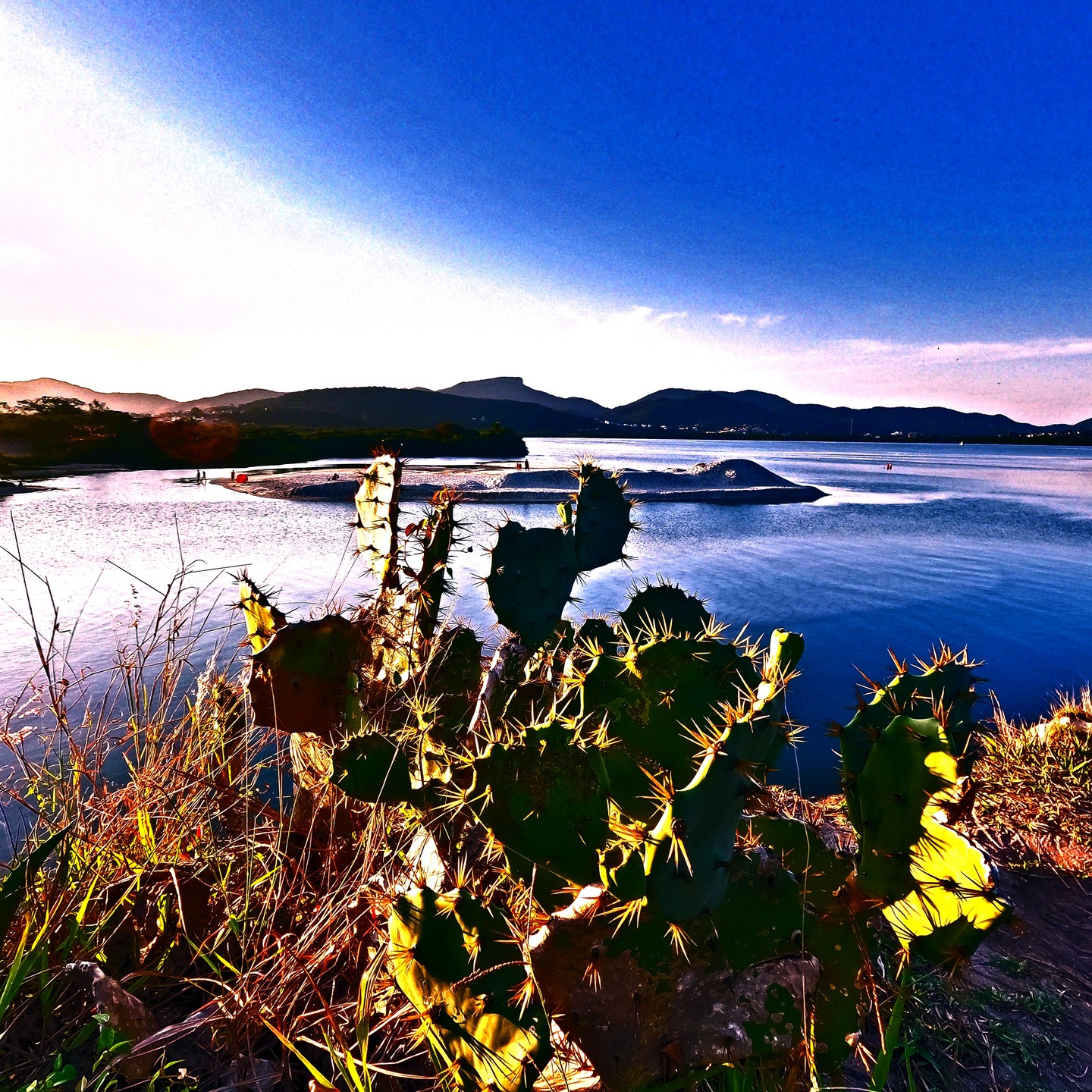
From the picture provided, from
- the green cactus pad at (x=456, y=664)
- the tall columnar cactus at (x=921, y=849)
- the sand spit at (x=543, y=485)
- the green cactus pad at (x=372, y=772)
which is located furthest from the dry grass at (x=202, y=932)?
the sand spit at (x=543, y=485)

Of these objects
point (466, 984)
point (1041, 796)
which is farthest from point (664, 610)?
point (1041, 796)

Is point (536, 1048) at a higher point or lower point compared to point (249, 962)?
higher

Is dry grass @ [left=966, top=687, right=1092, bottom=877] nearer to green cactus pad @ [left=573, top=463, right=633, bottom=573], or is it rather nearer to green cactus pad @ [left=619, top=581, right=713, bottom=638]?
green cactus pad @ [left=619, top=581, right=713, bottom=638]

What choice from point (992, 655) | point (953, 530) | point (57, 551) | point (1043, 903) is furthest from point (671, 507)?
point (1043, 903)

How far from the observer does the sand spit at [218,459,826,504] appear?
17.7 m

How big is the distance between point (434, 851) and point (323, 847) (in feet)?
2.87

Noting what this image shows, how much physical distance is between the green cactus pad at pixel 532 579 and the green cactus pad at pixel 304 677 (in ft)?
2.25

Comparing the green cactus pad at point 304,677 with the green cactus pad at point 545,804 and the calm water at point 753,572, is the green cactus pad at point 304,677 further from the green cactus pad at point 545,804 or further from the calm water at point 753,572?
the green cactus pad at point 545,804

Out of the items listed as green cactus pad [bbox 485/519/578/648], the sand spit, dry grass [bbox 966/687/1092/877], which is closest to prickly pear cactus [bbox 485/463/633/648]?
green cactus pad [bbox 485/519/578/648]

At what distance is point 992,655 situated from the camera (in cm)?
766

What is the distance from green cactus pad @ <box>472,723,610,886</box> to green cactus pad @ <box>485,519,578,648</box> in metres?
1.16

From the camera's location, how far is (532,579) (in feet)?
9.27

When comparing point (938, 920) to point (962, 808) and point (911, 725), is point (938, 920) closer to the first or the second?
point (962, 808)

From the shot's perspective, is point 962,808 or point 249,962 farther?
point 249,962
